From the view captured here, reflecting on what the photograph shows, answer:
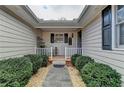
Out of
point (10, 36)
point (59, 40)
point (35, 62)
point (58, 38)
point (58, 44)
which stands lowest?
point (35, 62)

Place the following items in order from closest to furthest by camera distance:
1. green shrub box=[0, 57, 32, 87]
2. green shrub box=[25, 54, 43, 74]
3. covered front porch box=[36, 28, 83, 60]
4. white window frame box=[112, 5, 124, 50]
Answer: green shrub box=[0, 57, 32, 87] → white window frame box=[112, 5, 124, 50] → green shrub box=[25, 54, 43, 74] → covered front porch box=[36, 28, 83, 60]

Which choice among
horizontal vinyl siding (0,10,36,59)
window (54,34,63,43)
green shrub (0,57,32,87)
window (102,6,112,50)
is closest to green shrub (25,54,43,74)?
→ horizontal vinyl siding (0,10,36,59)

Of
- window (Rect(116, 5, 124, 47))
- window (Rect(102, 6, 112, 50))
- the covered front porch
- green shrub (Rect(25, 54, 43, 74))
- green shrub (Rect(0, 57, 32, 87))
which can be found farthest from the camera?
the covered front porch

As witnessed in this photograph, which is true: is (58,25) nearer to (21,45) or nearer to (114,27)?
(21,45)

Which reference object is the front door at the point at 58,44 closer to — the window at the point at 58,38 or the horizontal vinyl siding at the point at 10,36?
the window at the point at 58,38

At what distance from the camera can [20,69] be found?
425 centimetres

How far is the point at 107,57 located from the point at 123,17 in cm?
164

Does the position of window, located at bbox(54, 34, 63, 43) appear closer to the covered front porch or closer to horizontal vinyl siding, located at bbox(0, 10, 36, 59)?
the covered front porch

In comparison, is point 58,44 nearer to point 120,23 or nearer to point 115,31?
point 115,31

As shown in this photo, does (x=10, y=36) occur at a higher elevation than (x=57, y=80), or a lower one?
higher

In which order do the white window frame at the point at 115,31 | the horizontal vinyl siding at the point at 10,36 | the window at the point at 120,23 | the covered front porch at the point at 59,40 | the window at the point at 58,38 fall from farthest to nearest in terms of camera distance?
the window at the point at 58,38 < the covered front porch at the point at 59,40 < the horizontal vinyl siding at the point at 10,36 < the white window frame at the point at 115,31 < the window at the point at 120,23

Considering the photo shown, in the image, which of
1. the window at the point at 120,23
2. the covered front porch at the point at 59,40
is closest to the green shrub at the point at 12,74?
the window at the point at 120,23

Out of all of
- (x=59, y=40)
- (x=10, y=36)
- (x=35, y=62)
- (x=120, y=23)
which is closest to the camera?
(x=120, y=23)

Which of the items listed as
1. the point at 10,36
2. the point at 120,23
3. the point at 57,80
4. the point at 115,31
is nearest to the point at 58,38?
the point at 10,36
